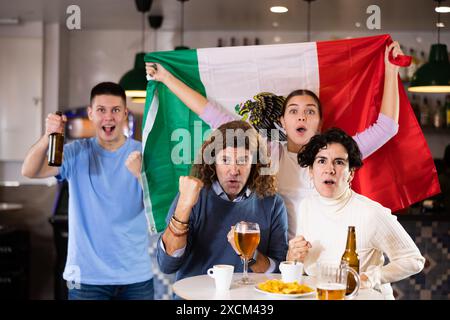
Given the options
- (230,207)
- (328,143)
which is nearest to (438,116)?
(328,143)

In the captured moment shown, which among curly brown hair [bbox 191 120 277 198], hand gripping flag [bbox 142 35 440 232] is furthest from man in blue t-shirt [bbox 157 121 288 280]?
hand gripping flag [bbox 142 35 440 232]

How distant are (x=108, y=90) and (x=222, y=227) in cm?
51

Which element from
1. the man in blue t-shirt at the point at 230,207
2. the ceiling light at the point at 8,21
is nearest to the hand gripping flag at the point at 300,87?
the man in blue t-shirt at the point at 230,207

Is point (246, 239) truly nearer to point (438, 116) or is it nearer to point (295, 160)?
point (295, 160)

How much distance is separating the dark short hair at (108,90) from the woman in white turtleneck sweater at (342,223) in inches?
21.2

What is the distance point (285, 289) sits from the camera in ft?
4.68

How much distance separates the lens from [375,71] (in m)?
1.79

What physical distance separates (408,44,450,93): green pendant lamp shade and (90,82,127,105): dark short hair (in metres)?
1.17

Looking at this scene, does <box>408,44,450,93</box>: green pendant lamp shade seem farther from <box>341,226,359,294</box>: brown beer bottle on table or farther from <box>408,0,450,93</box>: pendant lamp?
<box>341,226,359,294</box>: brown beer bottle on table

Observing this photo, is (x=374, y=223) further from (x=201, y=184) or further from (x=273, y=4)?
(x=273, y=4)

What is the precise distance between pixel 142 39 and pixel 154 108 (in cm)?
92

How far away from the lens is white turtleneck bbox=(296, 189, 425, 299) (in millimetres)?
1682

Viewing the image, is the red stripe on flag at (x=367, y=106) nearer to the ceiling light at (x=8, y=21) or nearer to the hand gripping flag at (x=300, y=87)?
the hand gripping flag at (x=300, y=87)
